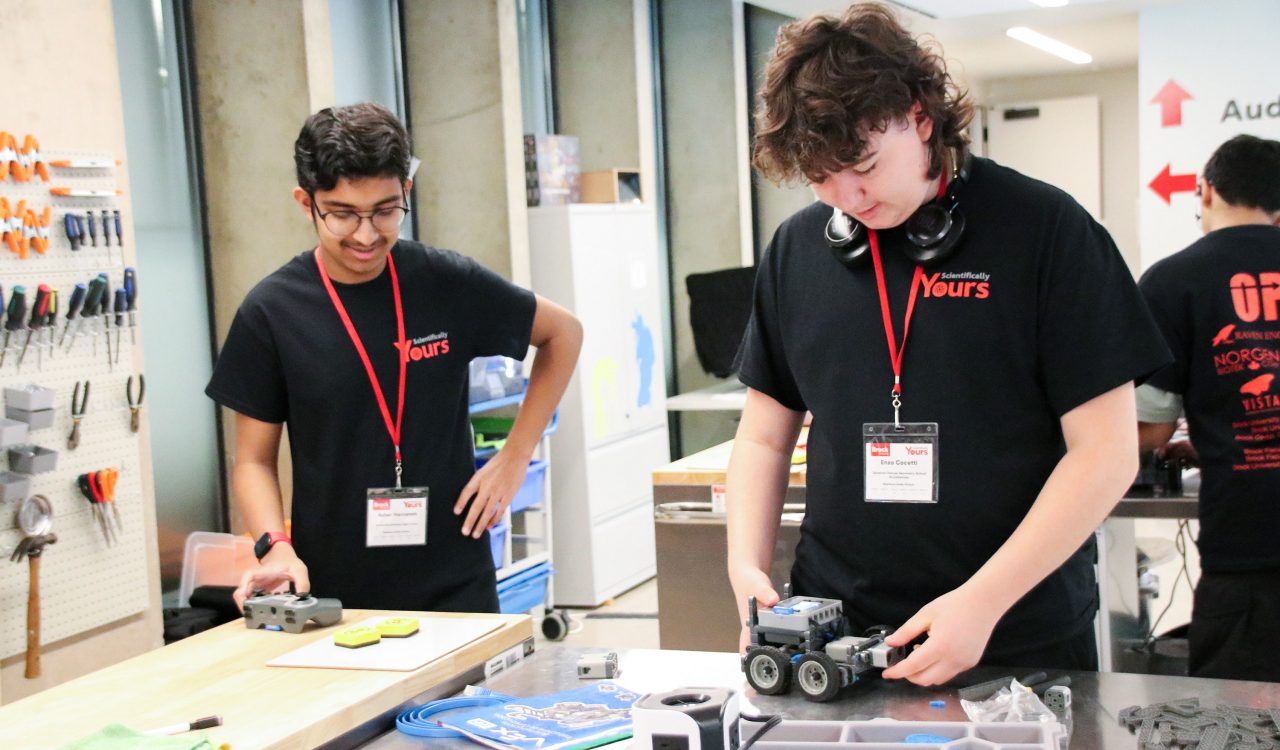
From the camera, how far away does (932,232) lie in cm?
159

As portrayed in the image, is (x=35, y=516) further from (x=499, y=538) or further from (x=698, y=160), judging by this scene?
(x=698, y=160)

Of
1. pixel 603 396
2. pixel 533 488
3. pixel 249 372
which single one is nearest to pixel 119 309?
pixel 249 372

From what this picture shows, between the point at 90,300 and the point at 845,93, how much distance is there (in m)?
2.72

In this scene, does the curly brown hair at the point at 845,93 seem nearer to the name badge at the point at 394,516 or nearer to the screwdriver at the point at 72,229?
the name badge at the point at 394,516

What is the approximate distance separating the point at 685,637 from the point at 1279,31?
5.09 meters

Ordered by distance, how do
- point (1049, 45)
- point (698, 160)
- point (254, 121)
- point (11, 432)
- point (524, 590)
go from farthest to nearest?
point (1049, 45)
point (698, 160)
point (524, 590)
point (254, 121)
point (11, 432)

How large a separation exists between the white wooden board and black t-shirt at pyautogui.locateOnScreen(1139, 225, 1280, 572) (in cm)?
178

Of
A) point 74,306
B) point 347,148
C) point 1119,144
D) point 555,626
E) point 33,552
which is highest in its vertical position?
point 1119,144

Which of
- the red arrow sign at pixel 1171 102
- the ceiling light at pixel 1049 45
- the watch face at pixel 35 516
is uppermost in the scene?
the ceiling light at pixel 1049 45

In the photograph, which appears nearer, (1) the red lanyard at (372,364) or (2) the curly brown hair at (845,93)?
(2) the curly brown hair at (845,93)

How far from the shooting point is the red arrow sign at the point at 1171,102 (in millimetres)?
6711

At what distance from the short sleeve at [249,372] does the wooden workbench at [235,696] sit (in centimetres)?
53

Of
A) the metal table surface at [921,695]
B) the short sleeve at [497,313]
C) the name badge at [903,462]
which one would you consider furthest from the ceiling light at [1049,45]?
the metal table surface at [921,695]

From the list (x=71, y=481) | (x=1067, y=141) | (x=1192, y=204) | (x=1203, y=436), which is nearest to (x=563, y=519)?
(x=71, y=481)
